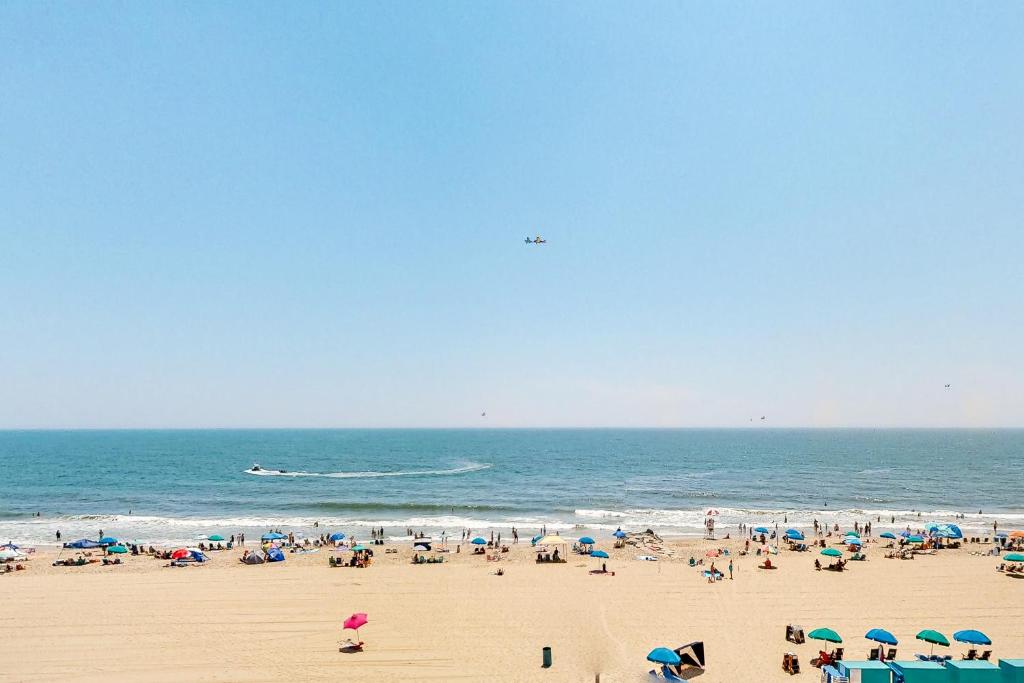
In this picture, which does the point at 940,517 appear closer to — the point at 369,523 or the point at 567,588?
the point at 567,588

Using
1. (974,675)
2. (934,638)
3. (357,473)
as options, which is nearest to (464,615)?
(974,675)

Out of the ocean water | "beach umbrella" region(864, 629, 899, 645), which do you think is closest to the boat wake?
the ocean water

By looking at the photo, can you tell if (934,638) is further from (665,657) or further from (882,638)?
(665,657)

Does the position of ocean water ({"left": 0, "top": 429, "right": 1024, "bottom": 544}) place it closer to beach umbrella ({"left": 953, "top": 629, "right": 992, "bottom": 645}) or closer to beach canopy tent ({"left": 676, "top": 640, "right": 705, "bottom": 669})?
beach umbrella ({"left": 953, "top": 629, "right": 992, "bottom": 645})

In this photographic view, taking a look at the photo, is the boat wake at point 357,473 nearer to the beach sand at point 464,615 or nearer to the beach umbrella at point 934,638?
the beach sand at point 464,615

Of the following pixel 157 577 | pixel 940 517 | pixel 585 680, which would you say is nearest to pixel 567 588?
pixel 585 680
